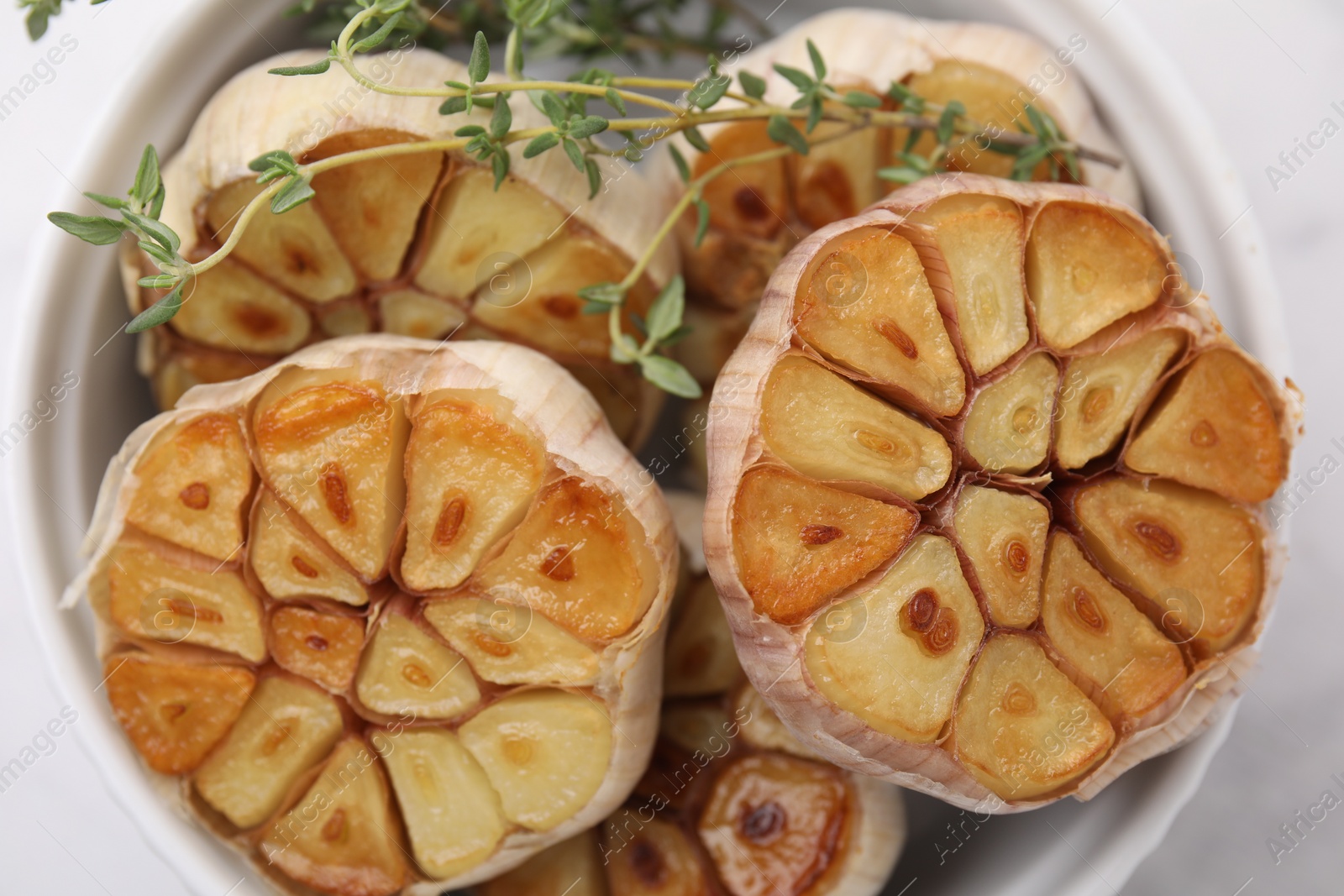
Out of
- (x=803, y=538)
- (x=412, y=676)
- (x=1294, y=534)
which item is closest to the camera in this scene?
(x=803, y=538)

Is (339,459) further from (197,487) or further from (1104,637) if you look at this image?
(1104,637)

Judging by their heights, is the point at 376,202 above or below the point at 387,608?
above

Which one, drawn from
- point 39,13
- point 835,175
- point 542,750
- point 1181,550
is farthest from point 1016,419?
point 39,13

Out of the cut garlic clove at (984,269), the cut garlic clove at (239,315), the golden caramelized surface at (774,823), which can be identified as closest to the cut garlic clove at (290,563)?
the cut garlic clove at (239,315)

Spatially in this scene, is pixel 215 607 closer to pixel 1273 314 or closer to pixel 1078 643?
pixel 1078 643

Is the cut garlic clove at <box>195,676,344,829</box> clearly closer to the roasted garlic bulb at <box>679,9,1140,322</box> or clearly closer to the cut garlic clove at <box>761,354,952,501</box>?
the cut garlic clove at <box>761,354,952,501</box>

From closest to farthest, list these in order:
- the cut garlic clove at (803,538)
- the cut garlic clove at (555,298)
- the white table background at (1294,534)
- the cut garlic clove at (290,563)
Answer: the cut garlic clove at (803,538)
the cut garlic clove at (290,563)
the cut garlic clove at (555,298)
the white table background at (1294,534)

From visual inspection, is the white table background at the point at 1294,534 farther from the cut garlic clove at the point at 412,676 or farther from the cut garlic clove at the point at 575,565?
the cut garlic clove at the point at 575,565
